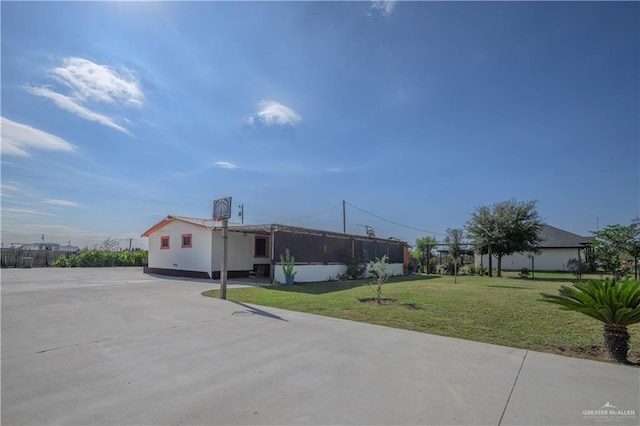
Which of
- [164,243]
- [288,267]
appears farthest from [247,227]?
[164,243]

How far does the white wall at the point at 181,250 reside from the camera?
58.2ft

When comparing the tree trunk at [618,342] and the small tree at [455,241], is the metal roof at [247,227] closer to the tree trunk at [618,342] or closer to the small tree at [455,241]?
the small tree at [455,241]

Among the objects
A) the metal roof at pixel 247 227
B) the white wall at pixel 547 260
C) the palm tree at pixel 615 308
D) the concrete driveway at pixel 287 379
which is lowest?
the white wall at pixel 547 260

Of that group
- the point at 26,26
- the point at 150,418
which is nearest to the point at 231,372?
the point at 150,418

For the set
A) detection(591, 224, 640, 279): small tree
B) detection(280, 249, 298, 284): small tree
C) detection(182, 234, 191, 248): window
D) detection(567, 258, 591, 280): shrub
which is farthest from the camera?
detection(567, 258, 591, 280): shrub

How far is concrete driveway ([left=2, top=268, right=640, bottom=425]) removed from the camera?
2756 mm

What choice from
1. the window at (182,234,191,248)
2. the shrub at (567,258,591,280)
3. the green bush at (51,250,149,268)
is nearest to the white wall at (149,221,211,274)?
the window at (182,234,191,248)

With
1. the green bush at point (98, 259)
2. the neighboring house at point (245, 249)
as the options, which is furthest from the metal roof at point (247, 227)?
→ the green bush at point (98, 259)

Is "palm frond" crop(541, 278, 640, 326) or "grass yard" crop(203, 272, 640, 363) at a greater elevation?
"palm frond" crop(541, 278, 640, 326)

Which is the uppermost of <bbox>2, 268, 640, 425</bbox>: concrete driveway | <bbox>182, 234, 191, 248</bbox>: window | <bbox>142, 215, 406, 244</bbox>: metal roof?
<bbox>142, 215, 406, 244</bbox>: metal roof

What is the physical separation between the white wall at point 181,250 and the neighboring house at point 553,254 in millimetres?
24899

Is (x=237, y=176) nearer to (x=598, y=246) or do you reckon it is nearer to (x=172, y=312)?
(x=172, y=312)

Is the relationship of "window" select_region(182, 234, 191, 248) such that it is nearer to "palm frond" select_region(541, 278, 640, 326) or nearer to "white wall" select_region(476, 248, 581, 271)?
"palm frond" select_region(541, 278, 640, 326)

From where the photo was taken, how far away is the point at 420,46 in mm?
10867
